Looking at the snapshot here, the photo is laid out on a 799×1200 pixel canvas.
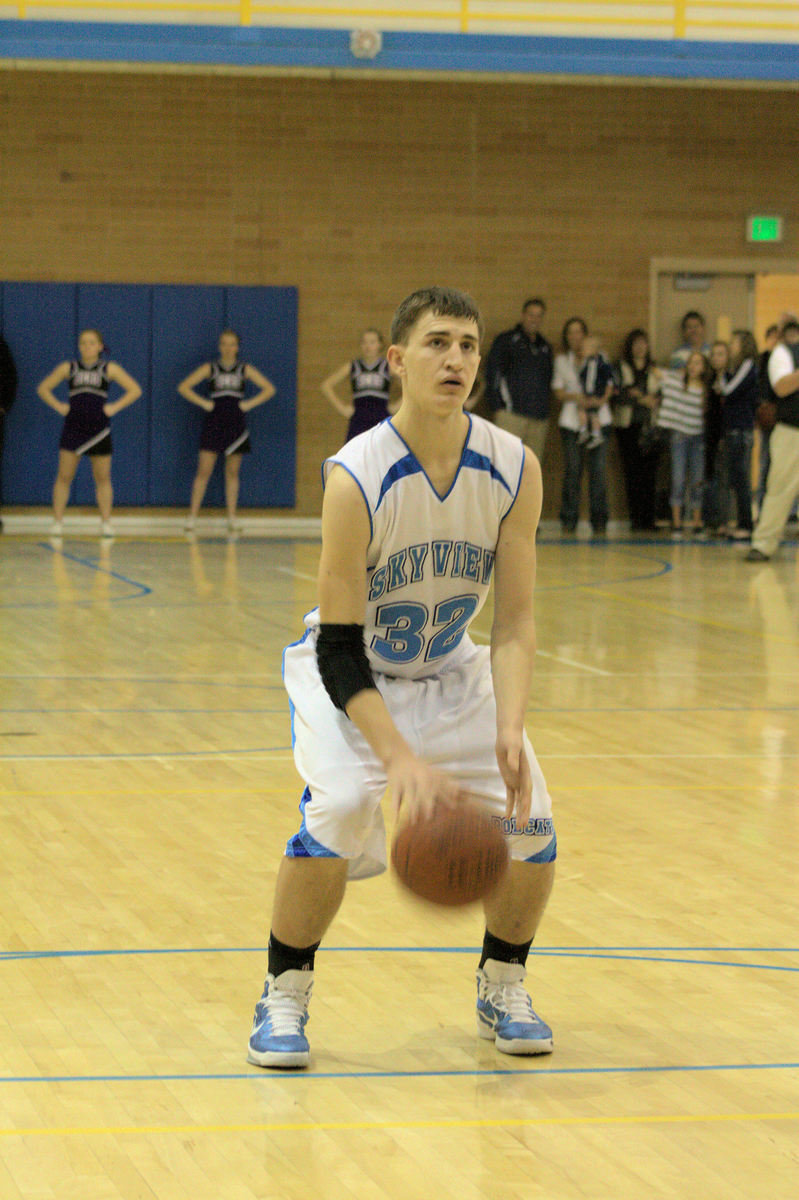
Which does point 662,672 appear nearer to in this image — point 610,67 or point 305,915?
point 305,915

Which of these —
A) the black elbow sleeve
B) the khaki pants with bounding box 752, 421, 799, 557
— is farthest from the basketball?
the khaki pants with bounding box 752, 421, 799, 557

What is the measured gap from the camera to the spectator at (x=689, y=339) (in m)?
15.3

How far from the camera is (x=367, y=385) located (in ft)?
48.5

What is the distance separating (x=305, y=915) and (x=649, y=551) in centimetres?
1124

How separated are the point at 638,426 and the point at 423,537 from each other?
12.7 metres

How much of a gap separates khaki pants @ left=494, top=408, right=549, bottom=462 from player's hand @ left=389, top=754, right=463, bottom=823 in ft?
41.6

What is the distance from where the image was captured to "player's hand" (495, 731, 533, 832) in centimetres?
289

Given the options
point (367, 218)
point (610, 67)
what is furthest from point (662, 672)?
point (367, 218)

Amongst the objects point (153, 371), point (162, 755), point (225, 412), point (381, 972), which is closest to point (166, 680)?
point (162, 755)

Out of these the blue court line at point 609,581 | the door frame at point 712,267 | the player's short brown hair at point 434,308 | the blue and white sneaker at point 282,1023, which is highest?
the door frame at point 712,267

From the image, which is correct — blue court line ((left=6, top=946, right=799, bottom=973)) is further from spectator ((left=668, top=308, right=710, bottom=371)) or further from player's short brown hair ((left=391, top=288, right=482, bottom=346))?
spectator ((left=668, top=308, right=710, bottom=371))

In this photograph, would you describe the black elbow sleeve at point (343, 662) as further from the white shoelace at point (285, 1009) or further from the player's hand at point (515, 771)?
the white shoelace at point (285, 1009)

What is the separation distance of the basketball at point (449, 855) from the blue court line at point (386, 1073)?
0.36m

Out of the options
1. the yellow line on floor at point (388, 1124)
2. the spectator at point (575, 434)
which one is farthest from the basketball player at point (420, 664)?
the spectator at point (575, 434)
